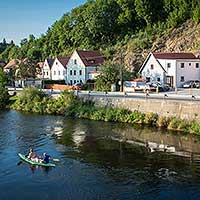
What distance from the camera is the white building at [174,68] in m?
64.8

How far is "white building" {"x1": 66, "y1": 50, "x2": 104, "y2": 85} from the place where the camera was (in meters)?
79.9

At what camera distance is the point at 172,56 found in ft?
214

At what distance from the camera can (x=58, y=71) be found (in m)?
87.2

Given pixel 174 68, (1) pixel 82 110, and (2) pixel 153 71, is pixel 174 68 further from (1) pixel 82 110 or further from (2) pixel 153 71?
(1) pixel 82 110

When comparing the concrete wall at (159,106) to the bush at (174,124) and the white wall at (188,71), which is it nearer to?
the bush at (174,124)

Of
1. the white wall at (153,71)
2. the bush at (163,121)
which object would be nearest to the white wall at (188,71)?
the white wall at (153,71)

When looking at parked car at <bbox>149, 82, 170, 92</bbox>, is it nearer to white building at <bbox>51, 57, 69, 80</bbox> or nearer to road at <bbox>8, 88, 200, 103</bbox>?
road at <bbox>8, 88, 200, 103</bbox>

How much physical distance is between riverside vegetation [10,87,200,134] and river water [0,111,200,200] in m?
2.11

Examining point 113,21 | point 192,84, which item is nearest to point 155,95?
point 192,84

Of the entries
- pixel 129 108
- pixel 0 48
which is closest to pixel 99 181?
pixel 129 108

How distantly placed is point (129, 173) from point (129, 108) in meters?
21.8

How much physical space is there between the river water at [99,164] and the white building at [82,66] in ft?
107

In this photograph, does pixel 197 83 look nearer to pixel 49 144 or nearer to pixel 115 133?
pixel 115 133

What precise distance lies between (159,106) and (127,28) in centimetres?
5055
